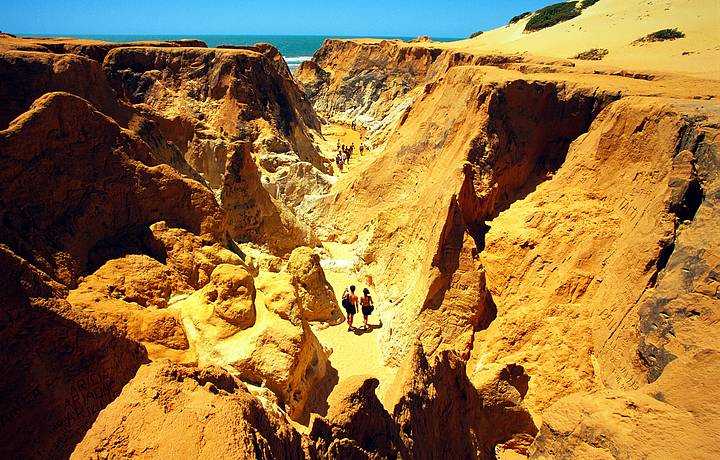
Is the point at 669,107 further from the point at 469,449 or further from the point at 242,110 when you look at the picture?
the point at 242,110

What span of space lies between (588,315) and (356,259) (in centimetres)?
735

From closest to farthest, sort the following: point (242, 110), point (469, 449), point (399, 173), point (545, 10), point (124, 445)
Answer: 1. point (124, 445)
2. point (469, 449)
3. point (399, 173)
4. point (242, 110)
5. point (545, 10)

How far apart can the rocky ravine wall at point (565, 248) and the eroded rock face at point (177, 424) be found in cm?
352

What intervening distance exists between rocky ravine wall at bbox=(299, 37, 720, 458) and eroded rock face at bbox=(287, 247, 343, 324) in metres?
1.49

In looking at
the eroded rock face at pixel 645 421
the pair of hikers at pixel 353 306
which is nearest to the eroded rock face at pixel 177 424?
the eroded rock face at pixel 645 421

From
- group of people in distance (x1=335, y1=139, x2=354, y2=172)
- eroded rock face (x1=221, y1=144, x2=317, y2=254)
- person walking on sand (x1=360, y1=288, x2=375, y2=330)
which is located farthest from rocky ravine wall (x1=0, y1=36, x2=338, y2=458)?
group of people in distance (x1=335, y1=139, x2=354, y2=172)

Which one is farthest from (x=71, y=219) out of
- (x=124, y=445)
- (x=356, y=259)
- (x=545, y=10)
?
(x=545, y=10)

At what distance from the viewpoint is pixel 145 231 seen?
8477mm

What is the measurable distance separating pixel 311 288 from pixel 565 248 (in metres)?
5.97

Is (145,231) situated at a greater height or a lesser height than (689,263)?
greater

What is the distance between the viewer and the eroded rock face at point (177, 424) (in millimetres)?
3143

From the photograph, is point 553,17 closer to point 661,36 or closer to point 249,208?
point 661,36

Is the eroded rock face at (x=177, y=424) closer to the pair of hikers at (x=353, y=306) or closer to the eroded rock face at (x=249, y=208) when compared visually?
the pair of hikers at (x=353, y=306)

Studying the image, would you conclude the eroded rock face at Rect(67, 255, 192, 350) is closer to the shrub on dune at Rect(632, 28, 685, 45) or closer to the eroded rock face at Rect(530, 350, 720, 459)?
the eroded rock face at Rect(530, 350, 720, 459)
